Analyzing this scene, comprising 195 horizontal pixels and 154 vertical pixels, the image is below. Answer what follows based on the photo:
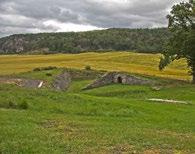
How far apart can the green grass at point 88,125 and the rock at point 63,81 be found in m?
34.7

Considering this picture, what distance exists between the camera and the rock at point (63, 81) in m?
85.8

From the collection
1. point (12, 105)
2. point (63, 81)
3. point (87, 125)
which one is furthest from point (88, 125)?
point (63, 81)

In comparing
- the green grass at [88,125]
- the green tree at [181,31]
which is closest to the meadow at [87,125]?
the green grass at [88,125]

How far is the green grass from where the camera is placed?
26.0 meters

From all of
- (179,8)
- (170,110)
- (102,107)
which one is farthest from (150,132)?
(179,8)

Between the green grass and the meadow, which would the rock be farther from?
the meadow

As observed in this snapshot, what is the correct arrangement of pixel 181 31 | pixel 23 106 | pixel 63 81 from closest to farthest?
pixel 23 106 < pixel 181 31 < pixel 63 81

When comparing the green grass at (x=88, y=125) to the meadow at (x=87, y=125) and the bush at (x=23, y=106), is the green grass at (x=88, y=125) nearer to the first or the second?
the meadow at (x=87, y=125)

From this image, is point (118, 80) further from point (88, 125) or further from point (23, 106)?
point (88, 125)

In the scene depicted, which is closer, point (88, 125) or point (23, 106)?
point (88, 125)

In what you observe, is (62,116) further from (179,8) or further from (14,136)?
(179,8)

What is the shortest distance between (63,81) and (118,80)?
1060 cm

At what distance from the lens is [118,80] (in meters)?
91.4

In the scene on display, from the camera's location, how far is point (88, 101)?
45438 mm
